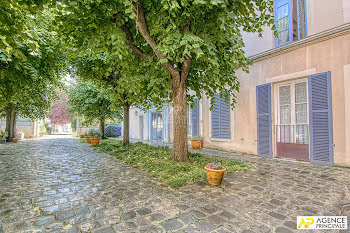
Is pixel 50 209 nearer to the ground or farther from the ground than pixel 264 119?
nearer to the ground

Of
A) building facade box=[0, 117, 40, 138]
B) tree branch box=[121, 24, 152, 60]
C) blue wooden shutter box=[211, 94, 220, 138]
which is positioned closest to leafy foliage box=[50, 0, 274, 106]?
tree branch box=[121, 24, 152, 60]

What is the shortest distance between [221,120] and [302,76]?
3676 mm

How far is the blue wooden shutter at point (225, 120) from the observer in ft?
27.3

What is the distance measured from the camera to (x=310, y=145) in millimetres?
5605

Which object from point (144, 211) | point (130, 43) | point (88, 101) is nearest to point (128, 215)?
point (144, 211)

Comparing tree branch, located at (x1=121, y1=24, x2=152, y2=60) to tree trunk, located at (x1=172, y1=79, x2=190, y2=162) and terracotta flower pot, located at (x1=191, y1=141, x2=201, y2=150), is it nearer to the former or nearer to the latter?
tree trunk, located at (x1=172, y1=79, x2=190, y2=162)

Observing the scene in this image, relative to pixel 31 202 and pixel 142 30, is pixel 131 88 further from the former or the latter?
pixel 31 202

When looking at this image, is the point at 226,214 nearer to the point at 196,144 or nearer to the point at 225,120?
the point at 225,120

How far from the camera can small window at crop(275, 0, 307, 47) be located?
627cm

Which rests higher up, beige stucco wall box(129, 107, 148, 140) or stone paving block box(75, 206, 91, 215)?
beige stucco wall box(129, 107, 148, 140)

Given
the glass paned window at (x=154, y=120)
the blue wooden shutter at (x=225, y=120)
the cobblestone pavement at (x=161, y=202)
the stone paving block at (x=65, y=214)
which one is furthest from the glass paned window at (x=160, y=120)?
the stone paving block at (x=65, y=214)

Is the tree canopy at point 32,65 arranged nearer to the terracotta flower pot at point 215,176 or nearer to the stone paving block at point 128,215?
the stone paving block at point 128,215

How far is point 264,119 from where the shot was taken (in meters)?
6.86
